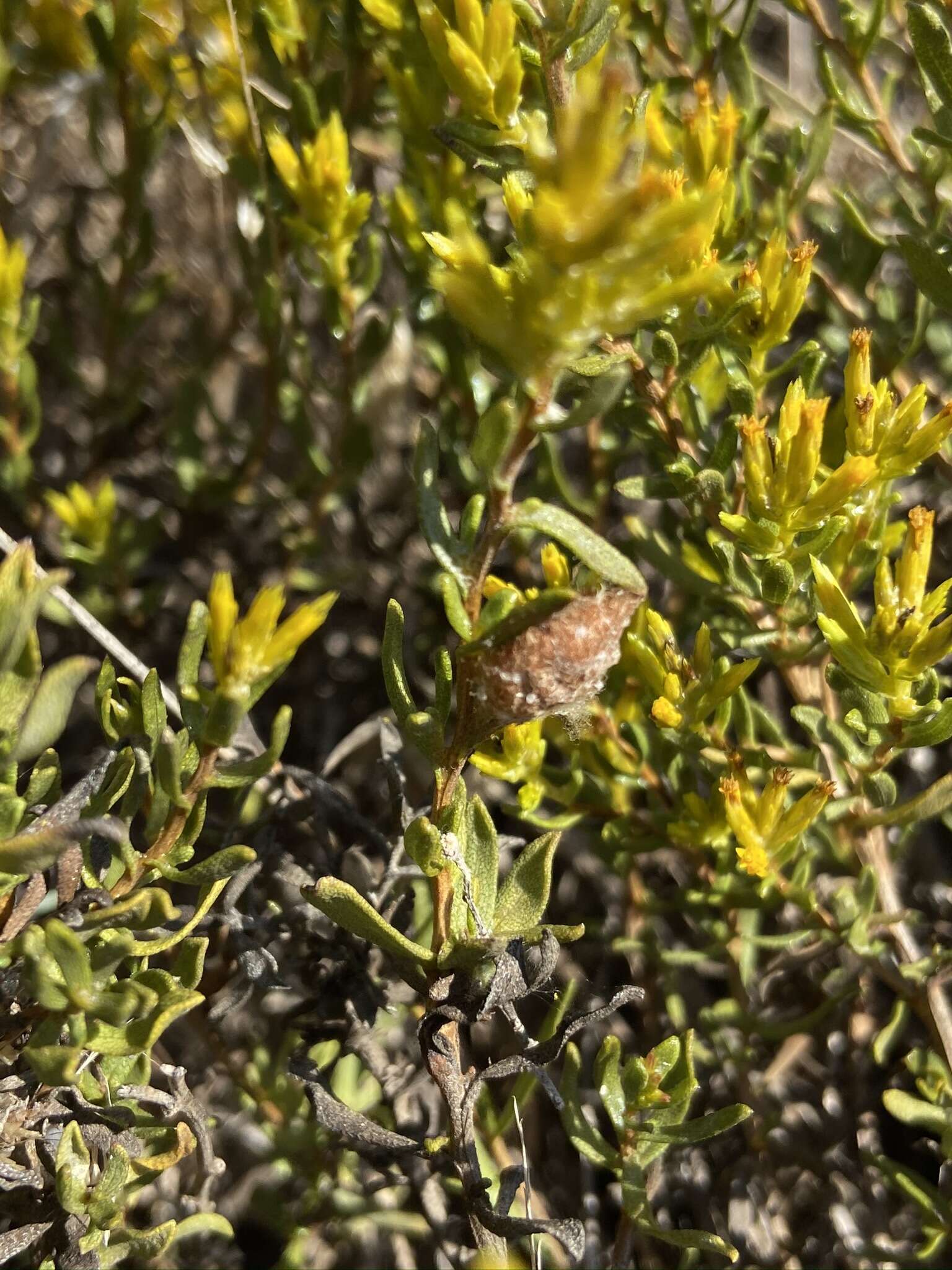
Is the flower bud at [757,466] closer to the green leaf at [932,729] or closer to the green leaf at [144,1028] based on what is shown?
the green leaf at [932,729]

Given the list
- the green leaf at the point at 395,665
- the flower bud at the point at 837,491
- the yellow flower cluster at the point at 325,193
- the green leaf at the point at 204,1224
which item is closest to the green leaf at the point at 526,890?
the green leaf at the point at 395,665

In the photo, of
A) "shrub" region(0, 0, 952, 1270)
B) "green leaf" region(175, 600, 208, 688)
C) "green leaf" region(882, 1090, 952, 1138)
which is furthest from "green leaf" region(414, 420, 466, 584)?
"green leaf" region(882, 1090, 952, 1138)

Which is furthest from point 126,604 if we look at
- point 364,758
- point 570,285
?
point 570,285

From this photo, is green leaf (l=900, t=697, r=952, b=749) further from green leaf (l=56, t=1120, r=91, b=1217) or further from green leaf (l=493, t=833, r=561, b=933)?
green leaf (l=56, t=1120, r=91, b=1217)

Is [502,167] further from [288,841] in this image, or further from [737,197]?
[288,841]

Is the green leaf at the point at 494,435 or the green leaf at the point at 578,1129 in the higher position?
the green leaf at the point at 494,435

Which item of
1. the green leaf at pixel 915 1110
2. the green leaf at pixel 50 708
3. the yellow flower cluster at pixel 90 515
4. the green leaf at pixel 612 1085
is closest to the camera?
the green leaf at pixel 50 708

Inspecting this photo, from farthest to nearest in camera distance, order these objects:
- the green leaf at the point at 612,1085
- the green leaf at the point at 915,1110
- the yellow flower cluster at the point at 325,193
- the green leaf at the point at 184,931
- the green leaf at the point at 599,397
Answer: the yellow flower cluster at the point at 325,193
the green leaf at the point at 915,1110
the green leaf at the point at 612,1085
the green leaf at the point at 184,931
the green leaf at the point at 599,397
